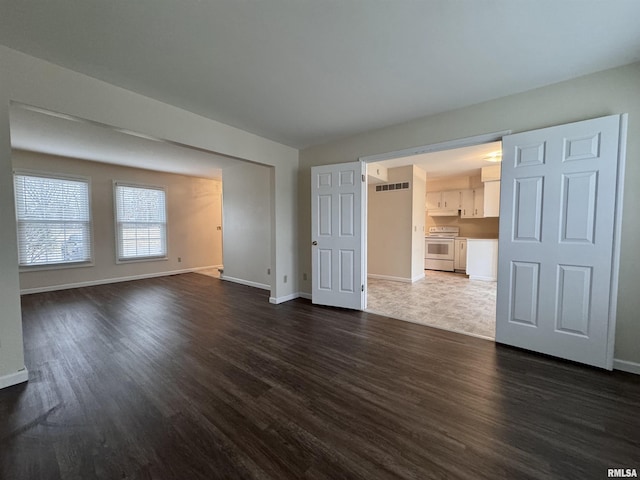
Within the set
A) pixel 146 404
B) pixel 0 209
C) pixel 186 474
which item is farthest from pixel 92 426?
pixel 0 209

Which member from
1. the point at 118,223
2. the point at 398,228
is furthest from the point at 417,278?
the point at 118,223

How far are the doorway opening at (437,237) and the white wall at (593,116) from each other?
30cm

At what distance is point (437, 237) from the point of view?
7.14m

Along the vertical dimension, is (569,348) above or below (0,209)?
below

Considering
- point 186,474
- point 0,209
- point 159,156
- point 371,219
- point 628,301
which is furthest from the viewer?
point 371,219

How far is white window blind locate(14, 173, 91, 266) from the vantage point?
4618 millimetres

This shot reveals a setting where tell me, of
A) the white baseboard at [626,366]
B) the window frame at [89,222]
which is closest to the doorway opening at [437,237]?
the white baseboard at [626,366]

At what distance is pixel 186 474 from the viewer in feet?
4.19

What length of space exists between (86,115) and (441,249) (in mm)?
7445

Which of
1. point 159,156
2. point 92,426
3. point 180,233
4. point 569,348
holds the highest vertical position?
point 159,156

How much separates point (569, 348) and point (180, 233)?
7587mm

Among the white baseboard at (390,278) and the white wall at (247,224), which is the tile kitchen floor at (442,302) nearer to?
the white baseboard at (390,278)

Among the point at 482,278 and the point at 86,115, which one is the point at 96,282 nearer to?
the point at 86,115

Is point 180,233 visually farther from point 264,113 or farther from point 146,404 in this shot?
point 146,404
